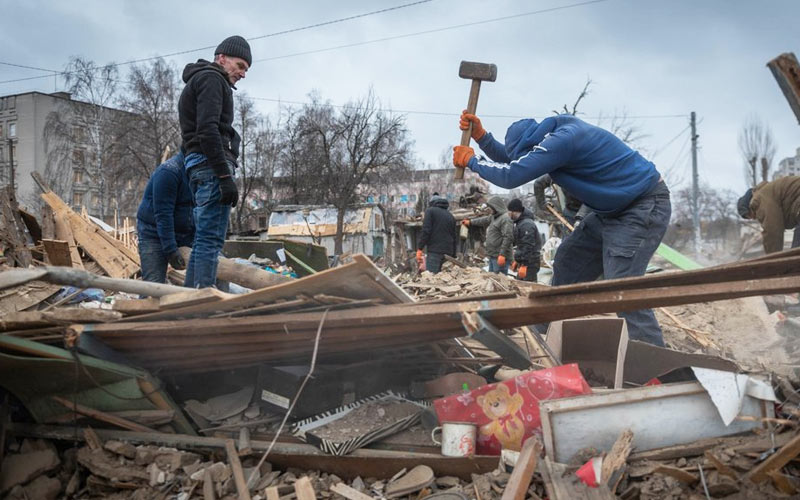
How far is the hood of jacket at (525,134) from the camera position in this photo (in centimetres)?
354

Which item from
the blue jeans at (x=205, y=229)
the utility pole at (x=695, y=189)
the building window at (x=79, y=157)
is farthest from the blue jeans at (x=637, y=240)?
the building window at (x=79, y=157)

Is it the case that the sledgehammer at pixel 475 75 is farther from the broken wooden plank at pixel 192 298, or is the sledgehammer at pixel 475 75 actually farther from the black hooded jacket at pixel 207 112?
the broken wooden plank at pixel 192 298

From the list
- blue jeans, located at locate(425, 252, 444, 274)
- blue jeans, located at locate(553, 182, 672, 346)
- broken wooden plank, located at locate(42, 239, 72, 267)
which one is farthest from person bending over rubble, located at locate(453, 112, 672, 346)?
blue jeans, located at locate(425, 252, 444, 274)

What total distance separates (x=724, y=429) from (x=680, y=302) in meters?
0.50

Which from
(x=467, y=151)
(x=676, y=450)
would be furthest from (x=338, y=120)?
(x=676, y=450)

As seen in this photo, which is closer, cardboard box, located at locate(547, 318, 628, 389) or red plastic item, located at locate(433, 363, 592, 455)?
red plastic item, located at locate(433, 363, 592, 455)

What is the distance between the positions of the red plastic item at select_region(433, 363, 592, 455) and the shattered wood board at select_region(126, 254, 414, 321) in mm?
567

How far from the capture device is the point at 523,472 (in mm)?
1904

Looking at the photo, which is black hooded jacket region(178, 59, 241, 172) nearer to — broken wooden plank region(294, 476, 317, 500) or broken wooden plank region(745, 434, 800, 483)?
broken wooden plank region(294, 476, 317, 500)

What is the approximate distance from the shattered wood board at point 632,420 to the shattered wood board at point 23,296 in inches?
177

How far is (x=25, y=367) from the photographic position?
2.46 m

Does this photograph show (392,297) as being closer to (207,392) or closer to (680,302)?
(680,302)

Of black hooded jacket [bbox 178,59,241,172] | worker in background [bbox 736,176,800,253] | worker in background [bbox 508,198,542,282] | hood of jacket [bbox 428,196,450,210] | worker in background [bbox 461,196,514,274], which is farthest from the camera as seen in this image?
hood of jacket [bbox 428,196,450,210]

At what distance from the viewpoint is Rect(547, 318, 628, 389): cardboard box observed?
323 centimetres
